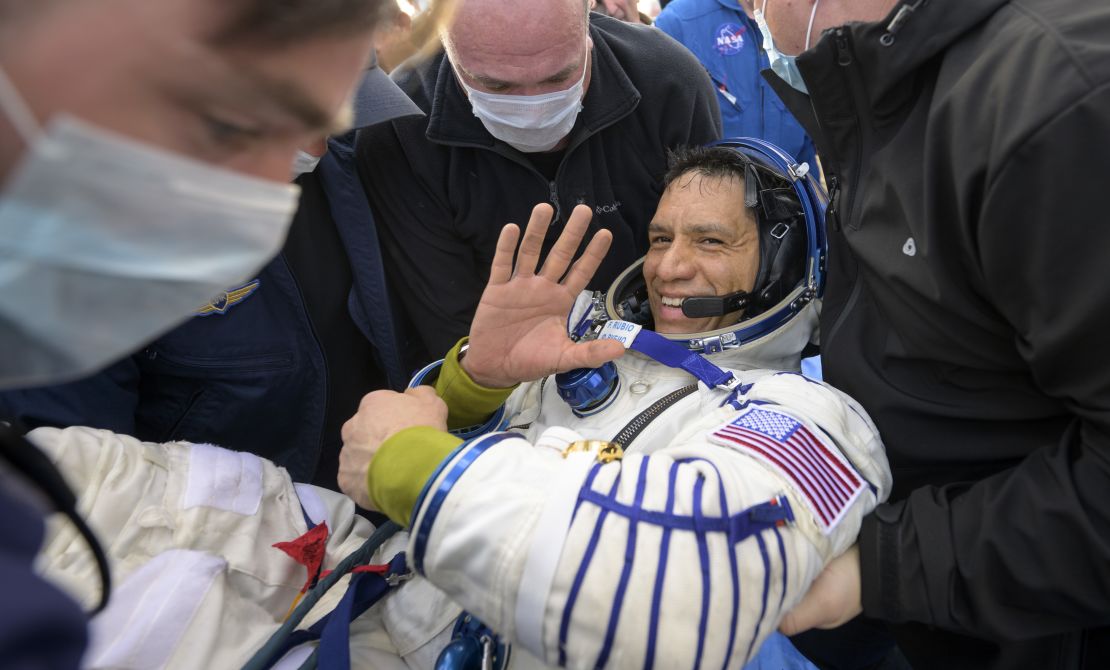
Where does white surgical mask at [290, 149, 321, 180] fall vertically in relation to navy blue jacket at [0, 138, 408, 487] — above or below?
above

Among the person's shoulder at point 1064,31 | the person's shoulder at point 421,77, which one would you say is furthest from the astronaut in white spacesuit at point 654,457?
the person's shoulder at point 421,77

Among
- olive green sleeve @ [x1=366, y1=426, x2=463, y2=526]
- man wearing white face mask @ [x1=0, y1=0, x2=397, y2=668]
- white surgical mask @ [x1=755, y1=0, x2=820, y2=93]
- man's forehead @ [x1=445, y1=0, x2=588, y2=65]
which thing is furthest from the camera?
man's forehead @ [x1=445, y1=0, x2=588, y2=65]

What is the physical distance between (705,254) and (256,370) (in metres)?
1.34

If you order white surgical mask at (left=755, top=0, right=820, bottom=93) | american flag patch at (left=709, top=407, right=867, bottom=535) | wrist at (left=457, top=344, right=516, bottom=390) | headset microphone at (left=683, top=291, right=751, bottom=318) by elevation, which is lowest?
wrist at (left=457, top=344, right=516, bottom=390)

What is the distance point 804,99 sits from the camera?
1723 mm

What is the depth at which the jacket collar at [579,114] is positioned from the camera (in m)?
2.43

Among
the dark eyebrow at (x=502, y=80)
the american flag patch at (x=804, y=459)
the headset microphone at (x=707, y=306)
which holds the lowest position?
the headset microphone at (x=707, y=306)

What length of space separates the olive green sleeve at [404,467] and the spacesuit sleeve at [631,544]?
0.05 metres

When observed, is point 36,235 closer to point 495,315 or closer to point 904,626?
point 495,315

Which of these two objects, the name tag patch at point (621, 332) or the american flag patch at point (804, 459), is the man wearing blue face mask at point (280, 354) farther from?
the american flag patch at point (804, 459)

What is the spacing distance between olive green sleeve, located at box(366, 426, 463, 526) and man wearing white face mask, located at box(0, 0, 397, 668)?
2.01 ft

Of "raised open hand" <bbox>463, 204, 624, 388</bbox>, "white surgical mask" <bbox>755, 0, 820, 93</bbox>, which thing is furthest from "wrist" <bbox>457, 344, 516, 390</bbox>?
"white surgical mask" <bbox>755, 0, 820, 93</bbox>

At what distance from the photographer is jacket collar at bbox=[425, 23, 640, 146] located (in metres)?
2.43

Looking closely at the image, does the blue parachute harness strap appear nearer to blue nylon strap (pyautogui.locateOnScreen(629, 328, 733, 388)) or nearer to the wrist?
the wrist
